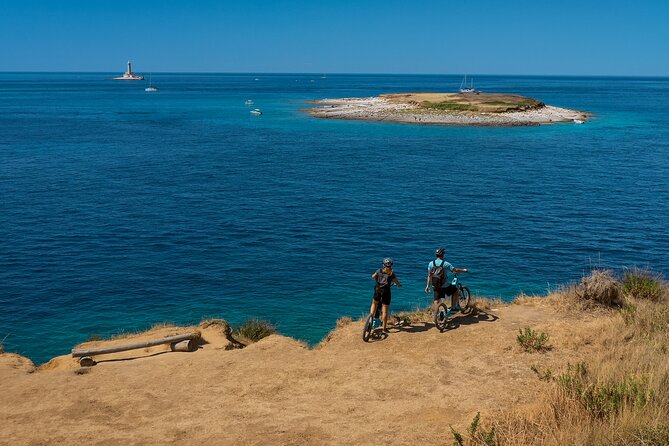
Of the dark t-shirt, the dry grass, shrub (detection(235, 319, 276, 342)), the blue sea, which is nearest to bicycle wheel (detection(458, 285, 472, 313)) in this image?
the dark t-shirt

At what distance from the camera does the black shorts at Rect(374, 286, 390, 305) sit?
1567 cm

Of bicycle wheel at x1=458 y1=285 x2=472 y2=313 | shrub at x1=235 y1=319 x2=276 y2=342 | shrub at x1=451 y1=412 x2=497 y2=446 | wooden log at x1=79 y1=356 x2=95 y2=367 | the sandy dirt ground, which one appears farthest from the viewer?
shrub at x1=235 y1=319 x2=276 y2=342

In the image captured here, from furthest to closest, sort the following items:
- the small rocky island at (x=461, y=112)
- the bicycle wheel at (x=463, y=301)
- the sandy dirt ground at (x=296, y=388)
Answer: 1. the small rocky island at (x=461, y=112)
2. the bicycle wheel at (x=463, y=301)
3. the sandy dirt ground at (x=296, y=388)

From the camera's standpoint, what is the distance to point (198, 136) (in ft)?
269

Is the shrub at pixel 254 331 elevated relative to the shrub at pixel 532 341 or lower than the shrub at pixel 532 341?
lower

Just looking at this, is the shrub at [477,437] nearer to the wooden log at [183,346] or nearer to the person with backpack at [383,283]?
the person with backpack at [383,283]

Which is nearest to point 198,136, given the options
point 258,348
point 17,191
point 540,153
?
point 17,191

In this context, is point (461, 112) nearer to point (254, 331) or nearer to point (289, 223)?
point (289, 223)

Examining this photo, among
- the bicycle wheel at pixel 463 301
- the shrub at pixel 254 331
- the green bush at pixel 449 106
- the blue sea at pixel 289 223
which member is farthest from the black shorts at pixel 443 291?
the green bush at pixel 449 106

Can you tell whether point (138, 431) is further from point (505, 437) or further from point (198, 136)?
point (198, 136)

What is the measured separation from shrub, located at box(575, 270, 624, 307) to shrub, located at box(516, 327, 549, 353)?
3.69 metres

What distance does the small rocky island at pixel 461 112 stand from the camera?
98625 mm

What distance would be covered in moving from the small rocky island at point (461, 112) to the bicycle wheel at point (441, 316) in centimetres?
8313

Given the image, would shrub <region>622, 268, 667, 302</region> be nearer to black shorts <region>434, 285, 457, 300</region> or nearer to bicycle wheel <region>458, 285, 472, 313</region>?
bicycle wheel <region>458, 285, 472, 313</region>
